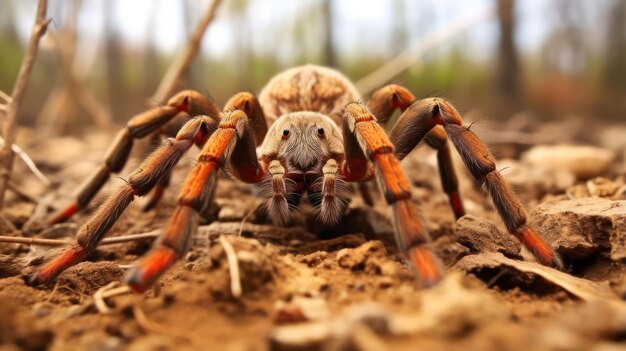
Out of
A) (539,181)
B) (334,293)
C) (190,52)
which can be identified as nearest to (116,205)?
(334,293)

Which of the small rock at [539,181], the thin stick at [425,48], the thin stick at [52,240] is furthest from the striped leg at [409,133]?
the thin stick at [425,48]

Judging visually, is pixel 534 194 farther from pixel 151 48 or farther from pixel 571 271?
pixel 151 48

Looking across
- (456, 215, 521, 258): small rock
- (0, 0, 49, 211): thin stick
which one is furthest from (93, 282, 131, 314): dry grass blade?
(456, 215, 521, 258): small rock

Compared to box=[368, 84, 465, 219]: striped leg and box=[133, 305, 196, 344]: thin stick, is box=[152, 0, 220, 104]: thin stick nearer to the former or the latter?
box=[368, 84, 465, 219]: striped leg

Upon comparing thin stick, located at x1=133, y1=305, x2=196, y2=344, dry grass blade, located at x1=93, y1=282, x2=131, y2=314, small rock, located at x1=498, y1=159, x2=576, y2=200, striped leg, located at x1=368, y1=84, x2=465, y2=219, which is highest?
small rock, located at x1=498, y1=159, x2=576, y2=200

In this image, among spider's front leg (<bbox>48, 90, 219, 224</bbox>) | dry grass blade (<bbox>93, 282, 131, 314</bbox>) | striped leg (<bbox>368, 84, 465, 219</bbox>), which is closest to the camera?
dry grass blade (<bbox>93, 282, 131, 314</bbox>)
